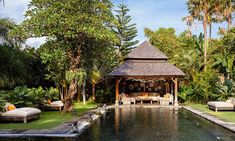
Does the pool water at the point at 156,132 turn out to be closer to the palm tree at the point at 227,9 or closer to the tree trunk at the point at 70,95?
the tree trunk at the point at 70,95

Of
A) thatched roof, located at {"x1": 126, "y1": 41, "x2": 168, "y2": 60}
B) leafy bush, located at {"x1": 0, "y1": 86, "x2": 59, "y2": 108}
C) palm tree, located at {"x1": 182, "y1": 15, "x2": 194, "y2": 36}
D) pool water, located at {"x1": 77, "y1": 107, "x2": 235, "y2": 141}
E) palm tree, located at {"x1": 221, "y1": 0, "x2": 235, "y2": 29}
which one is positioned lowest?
pool water, located at {"x1": 77, "y1": 107, "x2": 235, "y2": 141}

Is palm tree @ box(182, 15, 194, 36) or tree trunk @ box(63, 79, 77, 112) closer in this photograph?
tree trunk @ box(63, 79, 77, 112)

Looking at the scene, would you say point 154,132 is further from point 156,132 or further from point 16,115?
point 16,115

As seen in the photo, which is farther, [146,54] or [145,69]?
[146,54]

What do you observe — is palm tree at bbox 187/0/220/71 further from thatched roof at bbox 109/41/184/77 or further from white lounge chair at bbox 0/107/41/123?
white lounge chair at bbox 0/107/41/123

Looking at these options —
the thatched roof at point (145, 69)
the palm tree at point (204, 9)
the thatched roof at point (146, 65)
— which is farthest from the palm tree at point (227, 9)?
the thatched roof at point (145, 69)

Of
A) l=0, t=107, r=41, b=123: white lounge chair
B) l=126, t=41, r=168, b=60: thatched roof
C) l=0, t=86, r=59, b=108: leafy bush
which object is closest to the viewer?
l=0, t=107, r=41, b=123: white lounge chair

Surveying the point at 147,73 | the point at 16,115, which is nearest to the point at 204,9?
the point at 147,73

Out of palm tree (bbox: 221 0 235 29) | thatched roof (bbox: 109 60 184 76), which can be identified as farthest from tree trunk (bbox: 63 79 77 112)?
palm tree (bbox: 221 0 235 29)

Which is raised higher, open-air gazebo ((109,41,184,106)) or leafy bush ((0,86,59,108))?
open-air gazebo ((109,41,184,106))

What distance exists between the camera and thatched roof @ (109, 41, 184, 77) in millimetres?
23656

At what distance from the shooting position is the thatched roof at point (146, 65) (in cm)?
2366

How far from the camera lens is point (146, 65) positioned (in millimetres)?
25359

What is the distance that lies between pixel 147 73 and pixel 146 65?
5.58ft
